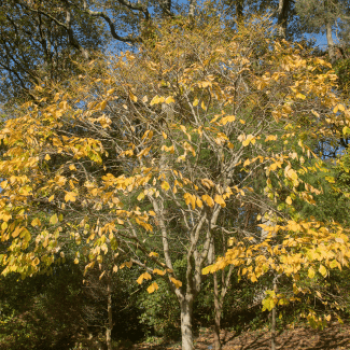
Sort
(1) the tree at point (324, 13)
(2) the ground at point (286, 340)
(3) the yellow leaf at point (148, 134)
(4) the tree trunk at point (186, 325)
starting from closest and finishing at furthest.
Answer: (3) the yellow leaf at point (148, 134) < (4) the tree trunk at point (186, 325) < (2) the ground at point (286, 340) < (1) the tree at point (324, 13)

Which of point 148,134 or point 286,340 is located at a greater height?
point 148,134

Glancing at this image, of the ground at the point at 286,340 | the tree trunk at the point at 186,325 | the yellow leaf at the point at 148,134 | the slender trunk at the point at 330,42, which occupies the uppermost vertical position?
the slender trunk at the point at 330,42

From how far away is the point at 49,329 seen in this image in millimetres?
6156

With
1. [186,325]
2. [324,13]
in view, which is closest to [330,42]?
[324,13]

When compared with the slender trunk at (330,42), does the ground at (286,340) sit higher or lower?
lower

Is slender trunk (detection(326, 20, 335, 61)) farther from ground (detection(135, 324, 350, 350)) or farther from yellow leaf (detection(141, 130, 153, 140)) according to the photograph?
yellow leaf (detection(141, 130, 153, 140))

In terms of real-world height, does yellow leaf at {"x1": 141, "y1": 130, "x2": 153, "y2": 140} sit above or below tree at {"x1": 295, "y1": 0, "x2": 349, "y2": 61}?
below

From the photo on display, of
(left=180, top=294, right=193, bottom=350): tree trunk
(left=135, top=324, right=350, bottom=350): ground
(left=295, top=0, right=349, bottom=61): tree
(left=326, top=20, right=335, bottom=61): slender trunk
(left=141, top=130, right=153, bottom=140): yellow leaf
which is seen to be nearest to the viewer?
(left=141, top=130, right=153, bottom=140): yellow leaf

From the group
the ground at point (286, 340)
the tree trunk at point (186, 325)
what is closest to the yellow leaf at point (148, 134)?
the tree trunk at point (186, 325)

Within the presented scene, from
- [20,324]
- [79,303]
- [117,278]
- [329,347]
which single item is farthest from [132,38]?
[329,347]

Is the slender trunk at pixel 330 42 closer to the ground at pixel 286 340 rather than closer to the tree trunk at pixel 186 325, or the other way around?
the ground at pixel 286 340

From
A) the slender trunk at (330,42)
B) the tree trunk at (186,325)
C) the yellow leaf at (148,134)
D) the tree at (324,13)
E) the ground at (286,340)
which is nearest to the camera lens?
the yellow leaf at (148,134)

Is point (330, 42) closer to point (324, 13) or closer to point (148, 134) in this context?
point (324, 13)

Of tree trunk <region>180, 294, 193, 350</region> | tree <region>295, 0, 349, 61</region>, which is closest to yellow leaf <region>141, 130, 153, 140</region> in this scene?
tree trunk <region>180, 294, 193, 350</region>
